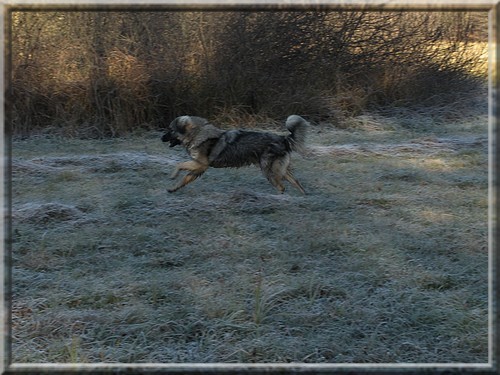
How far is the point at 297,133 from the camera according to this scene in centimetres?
664

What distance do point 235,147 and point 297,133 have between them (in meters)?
0.78

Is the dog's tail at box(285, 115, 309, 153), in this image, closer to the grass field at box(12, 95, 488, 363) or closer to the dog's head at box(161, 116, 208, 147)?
the grass field at box(12, 95, 488, 363)

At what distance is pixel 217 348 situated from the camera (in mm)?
3350

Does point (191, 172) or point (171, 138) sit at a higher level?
point (171, 138)

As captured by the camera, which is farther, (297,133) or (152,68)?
(152,68)

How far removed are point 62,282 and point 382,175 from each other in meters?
4.75

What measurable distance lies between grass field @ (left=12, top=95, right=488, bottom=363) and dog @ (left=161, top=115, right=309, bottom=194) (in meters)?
0.27

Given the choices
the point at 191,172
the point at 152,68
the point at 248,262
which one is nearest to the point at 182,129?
the point at 191,172

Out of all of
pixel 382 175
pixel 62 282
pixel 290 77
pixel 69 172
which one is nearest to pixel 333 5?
pixel 382 175

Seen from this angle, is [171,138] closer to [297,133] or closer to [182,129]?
[182,129]

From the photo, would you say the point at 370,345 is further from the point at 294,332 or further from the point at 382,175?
the point at 382,175

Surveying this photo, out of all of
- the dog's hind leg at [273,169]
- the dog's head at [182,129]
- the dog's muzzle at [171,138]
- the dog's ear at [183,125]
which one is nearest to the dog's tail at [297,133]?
the dog's hind leg at [273,169]

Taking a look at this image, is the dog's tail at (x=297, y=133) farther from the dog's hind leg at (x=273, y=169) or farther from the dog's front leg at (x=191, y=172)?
the dog's front leg at (x=191, y=172)

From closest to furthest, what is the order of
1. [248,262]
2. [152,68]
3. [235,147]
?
[248,262]
[235,147]
[152,68]
